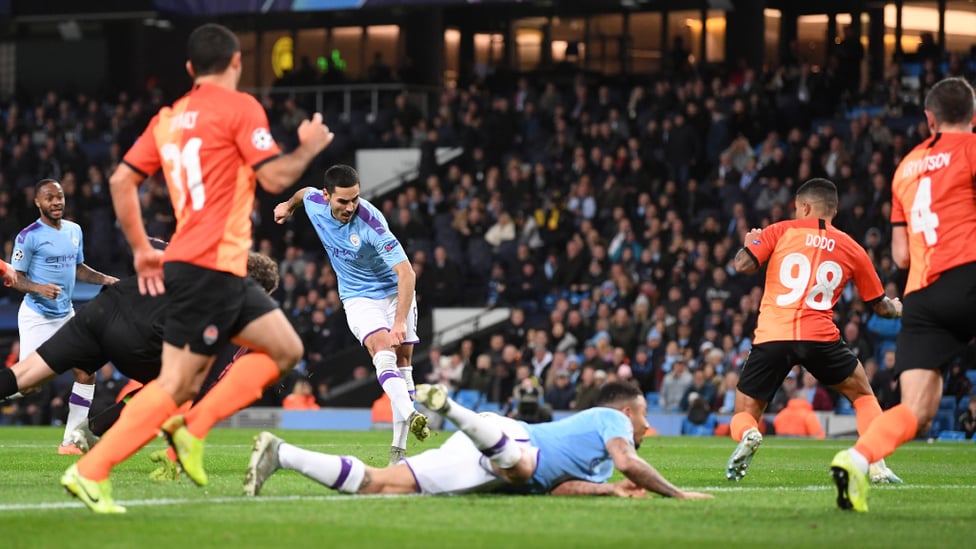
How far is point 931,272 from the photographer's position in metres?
8.80

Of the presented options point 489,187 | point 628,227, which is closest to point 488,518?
point 628,227

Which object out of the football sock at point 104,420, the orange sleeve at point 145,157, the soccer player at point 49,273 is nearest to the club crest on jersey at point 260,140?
the orange sleeve at point 145,157

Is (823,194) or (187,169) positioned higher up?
(187,169)

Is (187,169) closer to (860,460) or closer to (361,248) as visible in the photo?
(860,460)

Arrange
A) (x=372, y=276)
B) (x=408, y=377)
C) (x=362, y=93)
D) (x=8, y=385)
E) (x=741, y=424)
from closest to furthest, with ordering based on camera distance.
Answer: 1. (x=8, y=385)
2. (x=741, y=424)
3. (x=408, y=377)
4. (x=372, y=276)
5. (x=362, y=93)

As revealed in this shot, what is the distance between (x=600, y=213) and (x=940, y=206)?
819 inches

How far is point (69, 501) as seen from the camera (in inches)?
349

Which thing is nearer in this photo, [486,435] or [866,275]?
[486,435]

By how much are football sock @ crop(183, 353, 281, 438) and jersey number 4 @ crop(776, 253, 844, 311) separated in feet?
15.4

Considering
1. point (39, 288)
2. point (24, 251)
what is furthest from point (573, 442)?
point (24, 251)

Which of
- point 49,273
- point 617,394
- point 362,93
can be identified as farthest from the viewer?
point 362,93

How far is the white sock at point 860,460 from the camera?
8.52 metres

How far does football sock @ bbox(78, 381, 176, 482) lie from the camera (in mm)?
7945

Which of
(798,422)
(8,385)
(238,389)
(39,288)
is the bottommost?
(798,422)
